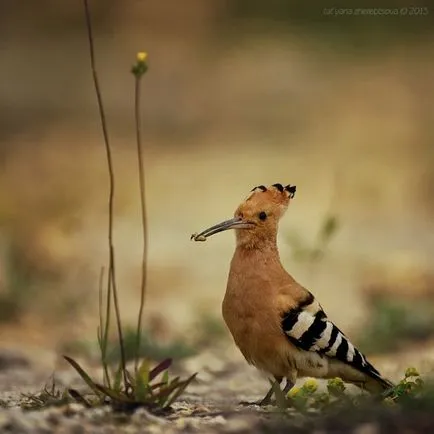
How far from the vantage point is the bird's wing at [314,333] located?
355cm

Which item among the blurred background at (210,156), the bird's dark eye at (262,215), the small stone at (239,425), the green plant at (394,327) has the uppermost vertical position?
the blurred background at (210,156)

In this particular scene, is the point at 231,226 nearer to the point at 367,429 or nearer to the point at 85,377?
the point at 85,377

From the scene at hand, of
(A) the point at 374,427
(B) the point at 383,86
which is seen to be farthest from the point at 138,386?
(B) the point at 383,86

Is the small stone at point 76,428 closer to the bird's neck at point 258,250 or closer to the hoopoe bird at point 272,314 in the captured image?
the hoopoe bird at point 272,314

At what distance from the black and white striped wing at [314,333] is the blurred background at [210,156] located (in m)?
1.28

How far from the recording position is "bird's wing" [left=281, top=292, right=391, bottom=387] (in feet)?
11.6

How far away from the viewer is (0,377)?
186 inches

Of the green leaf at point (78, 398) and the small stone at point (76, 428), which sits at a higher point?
the green leaf at point (78, 398)

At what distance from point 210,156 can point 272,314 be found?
5.56 m

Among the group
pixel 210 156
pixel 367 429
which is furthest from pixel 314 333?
pixel 210 156

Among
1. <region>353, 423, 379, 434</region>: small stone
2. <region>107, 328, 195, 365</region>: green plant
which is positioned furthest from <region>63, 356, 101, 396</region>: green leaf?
<region>107, 328, 195, 365</region>: green plant

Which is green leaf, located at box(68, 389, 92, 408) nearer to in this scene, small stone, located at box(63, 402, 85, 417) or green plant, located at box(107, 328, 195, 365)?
small stone, located at box(63, 402, 85, 417)

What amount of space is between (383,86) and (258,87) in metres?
1.03

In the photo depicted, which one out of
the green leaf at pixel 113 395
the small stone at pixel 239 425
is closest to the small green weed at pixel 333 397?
the small stone at pixel 239 425
